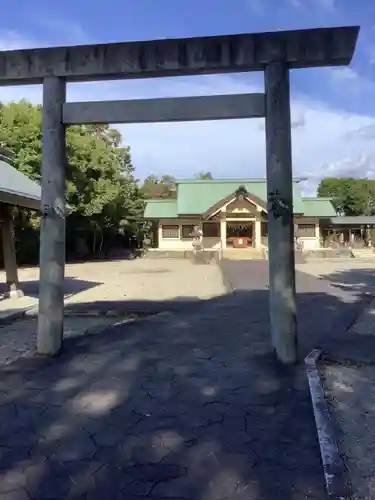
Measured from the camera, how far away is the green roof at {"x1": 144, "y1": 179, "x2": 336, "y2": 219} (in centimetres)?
4097

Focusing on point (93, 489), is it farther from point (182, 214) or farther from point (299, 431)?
point (182, 214)

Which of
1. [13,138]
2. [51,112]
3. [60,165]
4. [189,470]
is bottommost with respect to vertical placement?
[189,470]

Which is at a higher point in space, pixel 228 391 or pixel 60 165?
pixel 60 165

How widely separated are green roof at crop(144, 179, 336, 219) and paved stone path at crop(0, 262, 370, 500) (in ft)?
111

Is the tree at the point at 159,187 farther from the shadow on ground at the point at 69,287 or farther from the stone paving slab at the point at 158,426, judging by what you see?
the stone paving slab at the point at 158,426

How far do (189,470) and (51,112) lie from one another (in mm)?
4642

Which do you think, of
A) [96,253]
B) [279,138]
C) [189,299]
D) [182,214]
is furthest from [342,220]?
[279,138]

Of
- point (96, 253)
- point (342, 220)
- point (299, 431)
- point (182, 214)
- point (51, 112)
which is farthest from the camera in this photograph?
point (342, 220)

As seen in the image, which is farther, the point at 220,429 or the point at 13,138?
the point at 13,138

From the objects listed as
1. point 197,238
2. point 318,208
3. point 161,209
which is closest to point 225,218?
point 197,238

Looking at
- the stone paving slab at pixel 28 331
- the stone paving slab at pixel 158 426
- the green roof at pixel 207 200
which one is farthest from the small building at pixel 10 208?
the green roof at pixel 207 200

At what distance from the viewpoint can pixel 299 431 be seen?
3.91 metres

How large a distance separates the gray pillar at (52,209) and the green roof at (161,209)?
3427cm

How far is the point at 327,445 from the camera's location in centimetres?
357
